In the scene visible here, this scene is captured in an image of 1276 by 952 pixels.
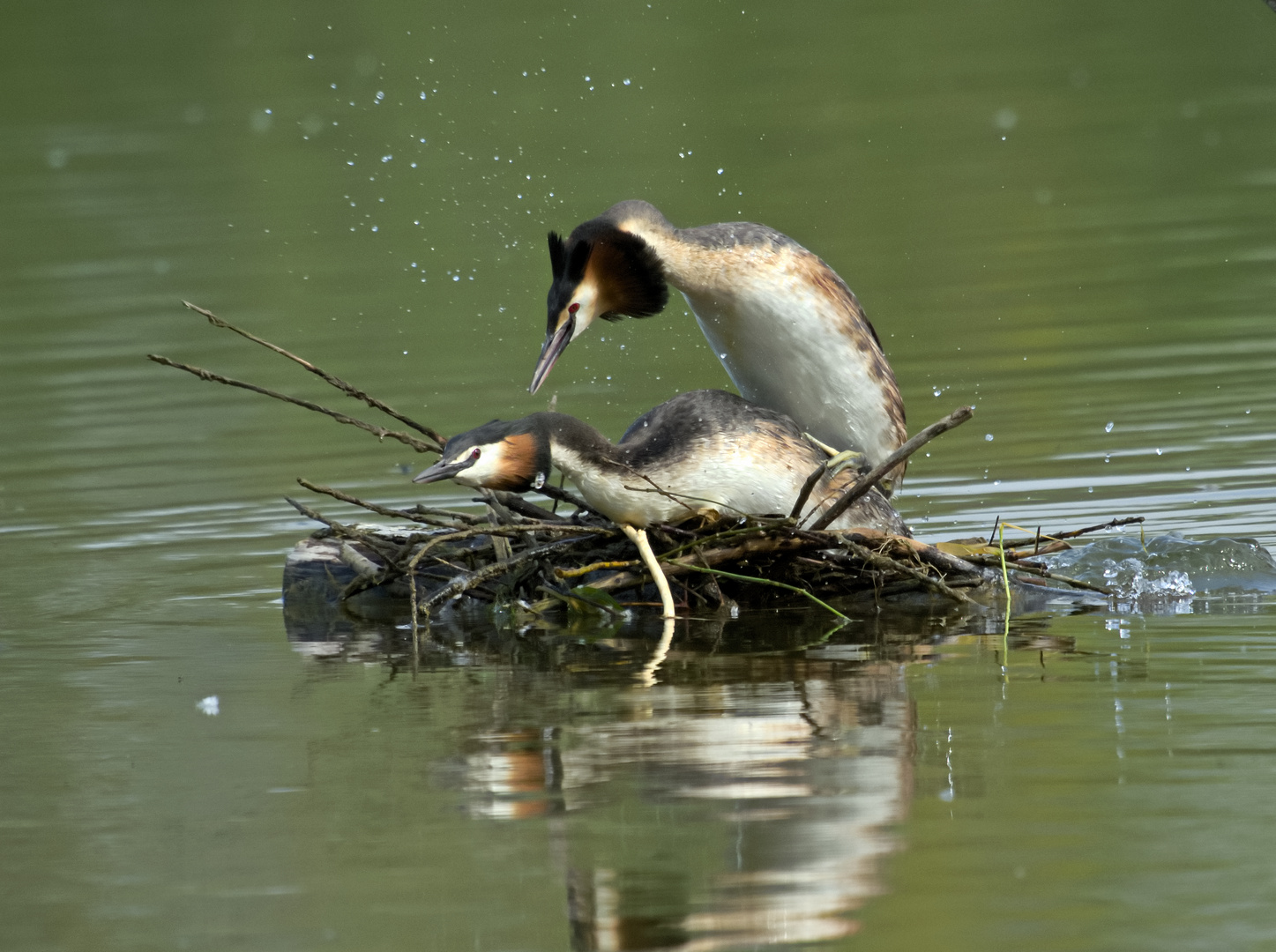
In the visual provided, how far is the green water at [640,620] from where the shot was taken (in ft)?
15.1

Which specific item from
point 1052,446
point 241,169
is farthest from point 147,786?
point 241,169

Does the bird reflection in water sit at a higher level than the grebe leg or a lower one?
lower

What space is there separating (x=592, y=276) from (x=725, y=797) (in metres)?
2.63

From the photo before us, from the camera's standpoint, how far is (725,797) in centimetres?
509

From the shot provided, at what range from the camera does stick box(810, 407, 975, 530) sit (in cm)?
642

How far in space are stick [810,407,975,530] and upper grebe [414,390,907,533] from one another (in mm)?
167

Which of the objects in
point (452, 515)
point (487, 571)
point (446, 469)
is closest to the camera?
point (446, 469)

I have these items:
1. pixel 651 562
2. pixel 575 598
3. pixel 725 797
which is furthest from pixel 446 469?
pixel 725 797

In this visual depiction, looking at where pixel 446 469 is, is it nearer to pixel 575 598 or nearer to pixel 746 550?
pixel 575 598

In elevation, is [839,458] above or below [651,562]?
above

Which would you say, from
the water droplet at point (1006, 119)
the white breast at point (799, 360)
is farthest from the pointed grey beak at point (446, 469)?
the water droplet at point (1006, 119)

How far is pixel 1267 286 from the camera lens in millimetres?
13328

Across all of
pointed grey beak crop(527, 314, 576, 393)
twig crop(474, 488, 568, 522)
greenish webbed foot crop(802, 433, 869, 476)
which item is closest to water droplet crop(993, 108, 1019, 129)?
greenish webbed foot crop(802, 433, 869, 476)

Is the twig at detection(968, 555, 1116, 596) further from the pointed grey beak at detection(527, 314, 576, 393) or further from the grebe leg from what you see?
the pointed grey beak at detection(527, 314, 576, 393)
